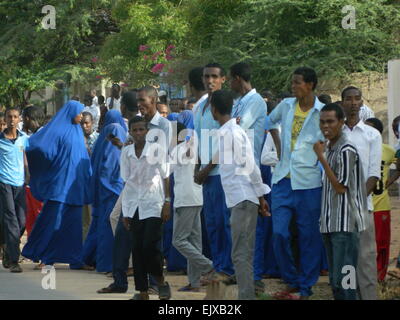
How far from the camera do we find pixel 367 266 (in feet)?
25.3

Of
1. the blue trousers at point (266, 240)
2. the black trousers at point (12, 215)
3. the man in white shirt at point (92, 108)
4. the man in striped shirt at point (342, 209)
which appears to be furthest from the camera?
the man in white shirt at point (92, 108)

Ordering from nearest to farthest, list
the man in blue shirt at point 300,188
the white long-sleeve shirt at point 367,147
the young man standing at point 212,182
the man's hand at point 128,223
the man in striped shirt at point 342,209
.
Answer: the man in striped shirt at point 342,209, the white long-sleeve shirt at point 367,147, the man in blue shirt at point 300,188, the man's hand at point 128,223, the young man standing at point 212,182

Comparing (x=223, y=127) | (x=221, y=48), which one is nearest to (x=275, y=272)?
(x=223, y=127)

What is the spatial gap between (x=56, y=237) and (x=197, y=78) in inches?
106

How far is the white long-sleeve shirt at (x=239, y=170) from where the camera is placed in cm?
812

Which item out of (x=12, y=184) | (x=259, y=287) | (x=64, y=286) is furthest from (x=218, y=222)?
(x=12, y=184)

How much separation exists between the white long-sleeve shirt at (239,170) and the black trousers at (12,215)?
3.87 m

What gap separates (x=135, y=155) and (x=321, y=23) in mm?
11827

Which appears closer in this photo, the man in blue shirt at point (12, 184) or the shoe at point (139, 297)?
the shoe at point (139, 297)

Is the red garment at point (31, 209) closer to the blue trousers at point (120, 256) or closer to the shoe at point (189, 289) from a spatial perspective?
the blue trousers at point (120, 256)

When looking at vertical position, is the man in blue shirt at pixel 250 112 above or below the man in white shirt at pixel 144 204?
above

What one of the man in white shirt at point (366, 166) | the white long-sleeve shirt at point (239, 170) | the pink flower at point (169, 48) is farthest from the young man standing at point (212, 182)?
the pink flower at point (169, 48)

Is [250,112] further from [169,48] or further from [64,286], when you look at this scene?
[169,48]

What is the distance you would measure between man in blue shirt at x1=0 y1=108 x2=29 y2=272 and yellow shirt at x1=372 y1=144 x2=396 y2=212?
157 inches
